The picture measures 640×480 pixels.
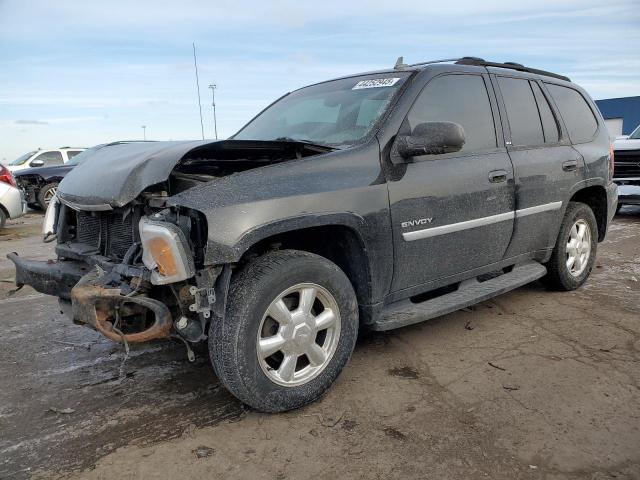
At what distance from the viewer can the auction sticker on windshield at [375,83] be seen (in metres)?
3.57

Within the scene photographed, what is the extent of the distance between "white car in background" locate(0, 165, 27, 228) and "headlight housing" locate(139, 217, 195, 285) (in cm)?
849

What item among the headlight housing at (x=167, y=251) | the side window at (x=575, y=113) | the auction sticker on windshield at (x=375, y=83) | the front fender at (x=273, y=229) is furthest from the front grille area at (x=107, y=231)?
the side window at (x=575, y=113)

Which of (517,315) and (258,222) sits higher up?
(258,222)

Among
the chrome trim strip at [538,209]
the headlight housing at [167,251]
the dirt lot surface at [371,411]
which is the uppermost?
the headlight housing at [167,251]

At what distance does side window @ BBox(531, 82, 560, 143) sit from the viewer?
439cm

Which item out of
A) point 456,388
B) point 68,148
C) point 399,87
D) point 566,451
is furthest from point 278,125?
point 68,148

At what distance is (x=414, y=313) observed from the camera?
3324 mm

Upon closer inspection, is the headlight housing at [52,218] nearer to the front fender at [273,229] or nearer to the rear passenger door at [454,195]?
the front fender at [273,229]

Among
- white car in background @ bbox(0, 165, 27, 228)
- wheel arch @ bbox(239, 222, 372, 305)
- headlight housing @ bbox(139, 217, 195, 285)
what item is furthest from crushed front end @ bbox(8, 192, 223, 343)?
white car in background @ bbox(0, 165, 27, 228)

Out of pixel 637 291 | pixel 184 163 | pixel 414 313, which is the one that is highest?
pixel 184 163

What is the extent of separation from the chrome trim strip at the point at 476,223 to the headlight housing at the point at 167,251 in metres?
1.33

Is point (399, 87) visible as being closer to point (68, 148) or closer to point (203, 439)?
point (203, 439)

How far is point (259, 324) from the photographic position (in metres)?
2.63

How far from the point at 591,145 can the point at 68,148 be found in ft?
49.4
